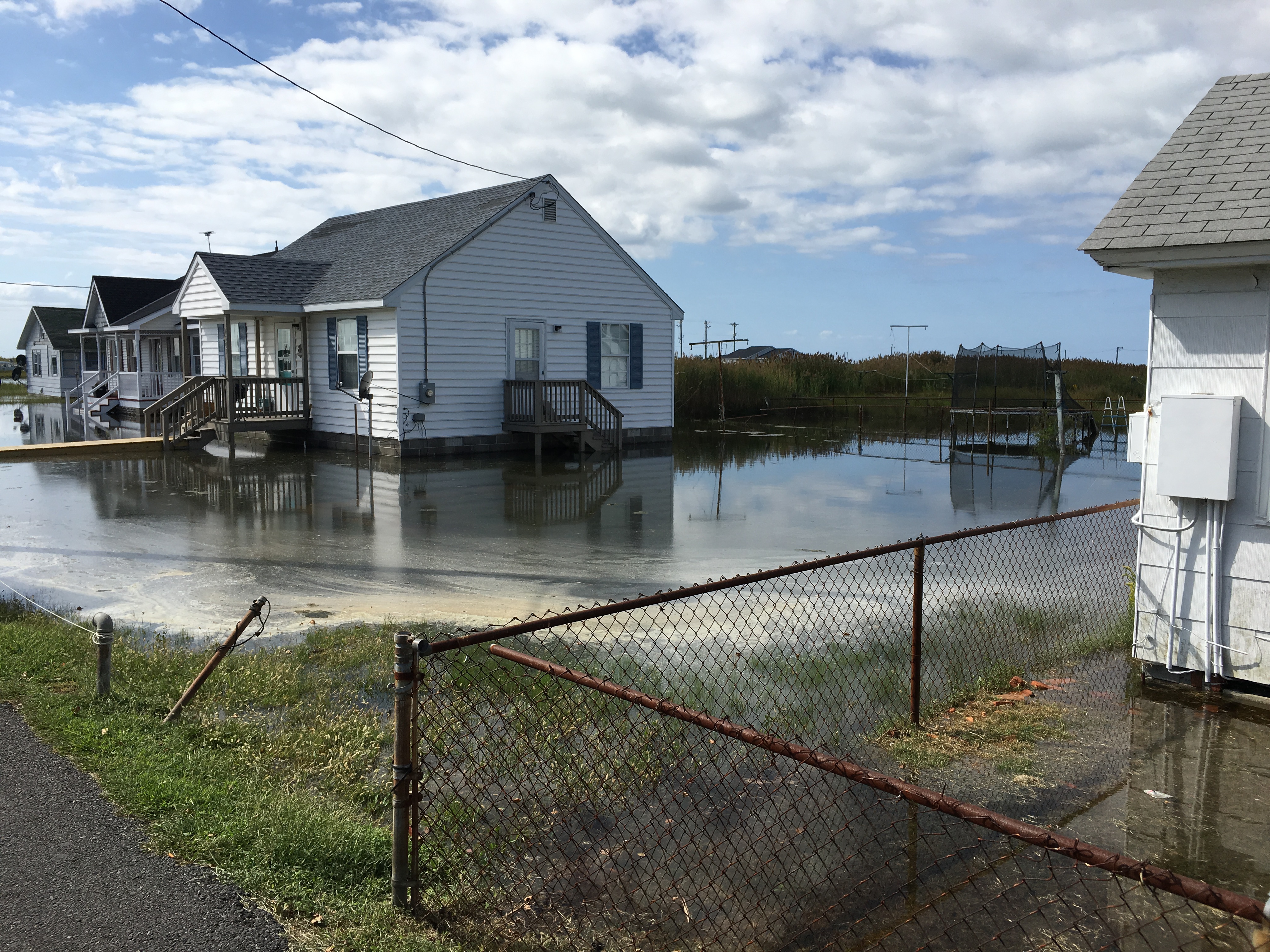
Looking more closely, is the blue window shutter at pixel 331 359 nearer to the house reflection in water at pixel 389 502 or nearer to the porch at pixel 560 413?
the house reflection in water at pixel 389 502

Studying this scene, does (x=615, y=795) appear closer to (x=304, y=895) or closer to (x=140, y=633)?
(x=304, y=895)

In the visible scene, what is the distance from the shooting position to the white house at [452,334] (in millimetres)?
22344

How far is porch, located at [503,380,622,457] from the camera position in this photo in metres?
22.6

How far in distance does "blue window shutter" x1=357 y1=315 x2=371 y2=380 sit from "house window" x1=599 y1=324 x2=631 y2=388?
578 cm

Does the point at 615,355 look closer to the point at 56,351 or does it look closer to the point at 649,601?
the point at 649,601

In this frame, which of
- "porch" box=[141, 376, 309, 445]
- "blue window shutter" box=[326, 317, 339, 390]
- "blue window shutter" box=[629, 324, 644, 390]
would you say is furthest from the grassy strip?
"blue window shutter" box=[629, 324, 644, 390]

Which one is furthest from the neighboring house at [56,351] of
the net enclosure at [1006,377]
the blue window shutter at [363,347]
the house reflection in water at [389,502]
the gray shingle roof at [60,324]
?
the net enclosure at [1006,377]

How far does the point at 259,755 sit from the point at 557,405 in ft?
61.1

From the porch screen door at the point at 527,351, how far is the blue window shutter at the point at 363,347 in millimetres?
→ 3277

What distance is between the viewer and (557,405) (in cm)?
2353

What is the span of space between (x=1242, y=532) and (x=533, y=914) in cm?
519

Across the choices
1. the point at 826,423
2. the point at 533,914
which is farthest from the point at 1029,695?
the point at 826,423

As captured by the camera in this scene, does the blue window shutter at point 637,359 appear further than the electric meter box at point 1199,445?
Yes

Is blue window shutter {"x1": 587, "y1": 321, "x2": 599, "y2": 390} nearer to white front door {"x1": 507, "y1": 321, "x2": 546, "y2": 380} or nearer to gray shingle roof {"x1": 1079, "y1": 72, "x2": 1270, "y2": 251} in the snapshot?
white front door {"x1": 507, "y1": 321, "x2": 546, "y2": 380}
